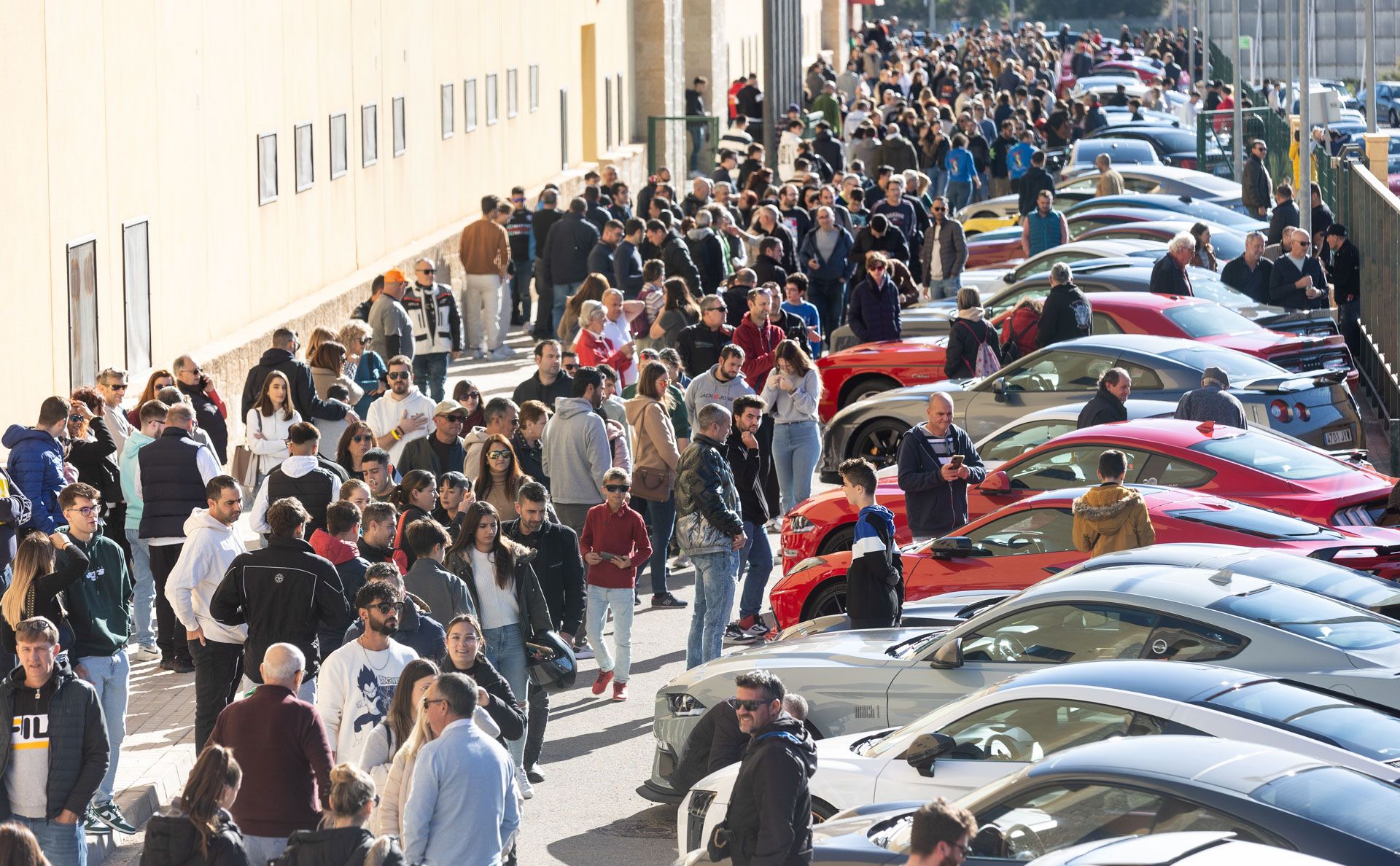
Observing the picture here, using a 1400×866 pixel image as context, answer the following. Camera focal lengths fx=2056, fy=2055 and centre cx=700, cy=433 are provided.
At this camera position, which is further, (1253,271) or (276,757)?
(1253,271)

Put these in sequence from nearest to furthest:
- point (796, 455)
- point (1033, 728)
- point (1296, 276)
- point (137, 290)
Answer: point (1033, 728) → point (796, 455) → point (137, 290) → point (1296, 276)

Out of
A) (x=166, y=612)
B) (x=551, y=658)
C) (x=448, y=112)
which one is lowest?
(x=166, y=612)

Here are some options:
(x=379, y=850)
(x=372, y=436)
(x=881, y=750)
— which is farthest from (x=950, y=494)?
(x=379, y=850)

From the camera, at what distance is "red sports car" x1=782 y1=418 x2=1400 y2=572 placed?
12.1 m

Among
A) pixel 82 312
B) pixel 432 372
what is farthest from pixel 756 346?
pixel 82 312

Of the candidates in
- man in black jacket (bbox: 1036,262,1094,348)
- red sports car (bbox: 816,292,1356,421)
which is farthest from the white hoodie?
man in black jacket (bbox: 1036,262,1094,348)

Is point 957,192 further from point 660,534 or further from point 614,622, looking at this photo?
point 614,622

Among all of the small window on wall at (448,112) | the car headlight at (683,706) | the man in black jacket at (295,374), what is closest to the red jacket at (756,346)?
the man in black jacket at (295,374)

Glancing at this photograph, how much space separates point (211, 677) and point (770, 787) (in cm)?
377

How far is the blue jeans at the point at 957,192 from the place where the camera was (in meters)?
31.8

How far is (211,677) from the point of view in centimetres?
988

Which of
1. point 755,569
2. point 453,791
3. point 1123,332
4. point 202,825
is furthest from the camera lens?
point 1123,332

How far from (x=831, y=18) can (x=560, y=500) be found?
73819mm

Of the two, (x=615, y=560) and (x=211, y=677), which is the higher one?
(x=615, y=560)
